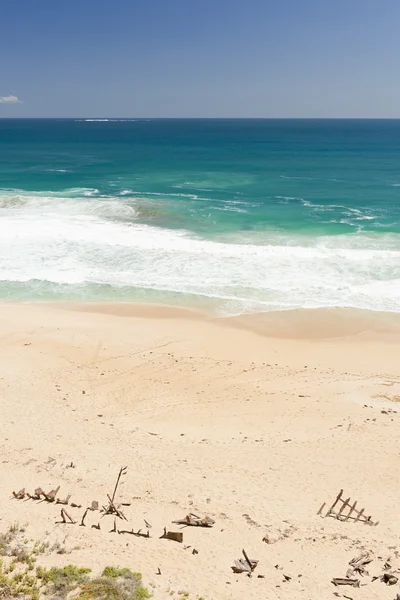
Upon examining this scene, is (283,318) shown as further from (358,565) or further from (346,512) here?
(358,565)

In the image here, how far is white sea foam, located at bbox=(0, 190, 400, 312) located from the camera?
85.5 feet

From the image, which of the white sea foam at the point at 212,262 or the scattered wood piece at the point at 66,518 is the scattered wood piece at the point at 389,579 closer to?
the scattered wood piece at the point at 66,518

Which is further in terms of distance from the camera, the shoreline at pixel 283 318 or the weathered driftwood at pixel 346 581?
the shoreline at pixel 283 318

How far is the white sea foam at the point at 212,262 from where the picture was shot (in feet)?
85.5

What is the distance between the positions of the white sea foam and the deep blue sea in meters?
0.06

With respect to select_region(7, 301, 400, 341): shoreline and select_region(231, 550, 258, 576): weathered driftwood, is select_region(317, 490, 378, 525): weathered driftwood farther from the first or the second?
select_region(7, 301, 400, 341): shoreline

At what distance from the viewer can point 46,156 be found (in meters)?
80.2

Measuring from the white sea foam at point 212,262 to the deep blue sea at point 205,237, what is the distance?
65mm

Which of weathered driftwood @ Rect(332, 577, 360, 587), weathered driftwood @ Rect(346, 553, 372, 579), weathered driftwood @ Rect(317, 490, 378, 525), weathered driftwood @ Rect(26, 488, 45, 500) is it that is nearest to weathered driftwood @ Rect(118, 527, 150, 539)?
weathered driftwood @ Rect(26, 488, 45, 500)

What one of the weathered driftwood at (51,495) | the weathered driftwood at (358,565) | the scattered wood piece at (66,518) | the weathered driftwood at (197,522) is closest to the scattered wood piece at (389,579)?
the weathered driftwood at (358,565)

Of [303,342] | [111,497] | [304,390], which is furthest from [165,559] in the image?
[303,342]

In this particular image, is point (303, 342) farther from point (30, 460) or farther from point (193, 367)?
point (30, 460)

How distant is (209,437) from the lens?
1503 cm

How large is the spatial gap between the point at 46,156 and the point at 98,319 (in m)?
64.2
